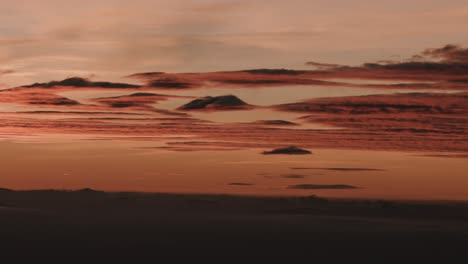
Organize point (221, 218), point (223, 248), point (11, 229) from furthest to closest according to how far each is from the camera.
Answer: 1. point (221, 218)
2. point (11, 229)
3. point (223, 248)

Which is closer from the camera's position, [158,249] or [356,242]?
[158,249]

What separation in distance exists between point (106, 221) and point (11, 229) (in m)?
5.75

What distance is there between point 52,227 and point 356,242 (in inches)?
574

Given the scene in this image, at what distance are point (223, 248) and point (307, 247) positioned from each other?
→ 3873 mm

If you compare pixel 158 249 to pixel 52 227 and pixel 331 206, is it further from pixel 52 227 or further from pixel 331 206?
pixel 331 206

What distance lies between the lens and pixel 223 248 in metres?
32.5

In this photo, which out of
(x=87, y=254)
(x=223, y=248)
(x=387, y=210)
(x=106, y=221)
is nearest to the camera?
(x=87, y=254)

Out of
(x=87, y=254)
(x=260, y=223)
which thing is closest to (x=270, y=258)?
(x=87, y=254)

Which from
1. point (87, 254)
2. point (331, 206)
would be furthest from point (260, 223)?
point (331, 206)

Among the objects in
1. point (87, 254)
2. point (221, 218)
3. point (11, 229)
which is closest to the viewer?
point (87, 254)

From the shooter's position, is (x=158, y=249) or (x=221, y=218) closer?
(x=158, y=249)

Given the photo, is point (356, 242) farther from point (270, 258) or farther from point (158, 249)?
point (158, 249)

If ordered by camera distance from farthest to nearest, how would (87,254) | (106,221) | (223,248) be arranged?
1. (106,221)
2. (223,248)
3. (87,254)

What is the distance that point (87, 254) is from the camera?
30328 mm
